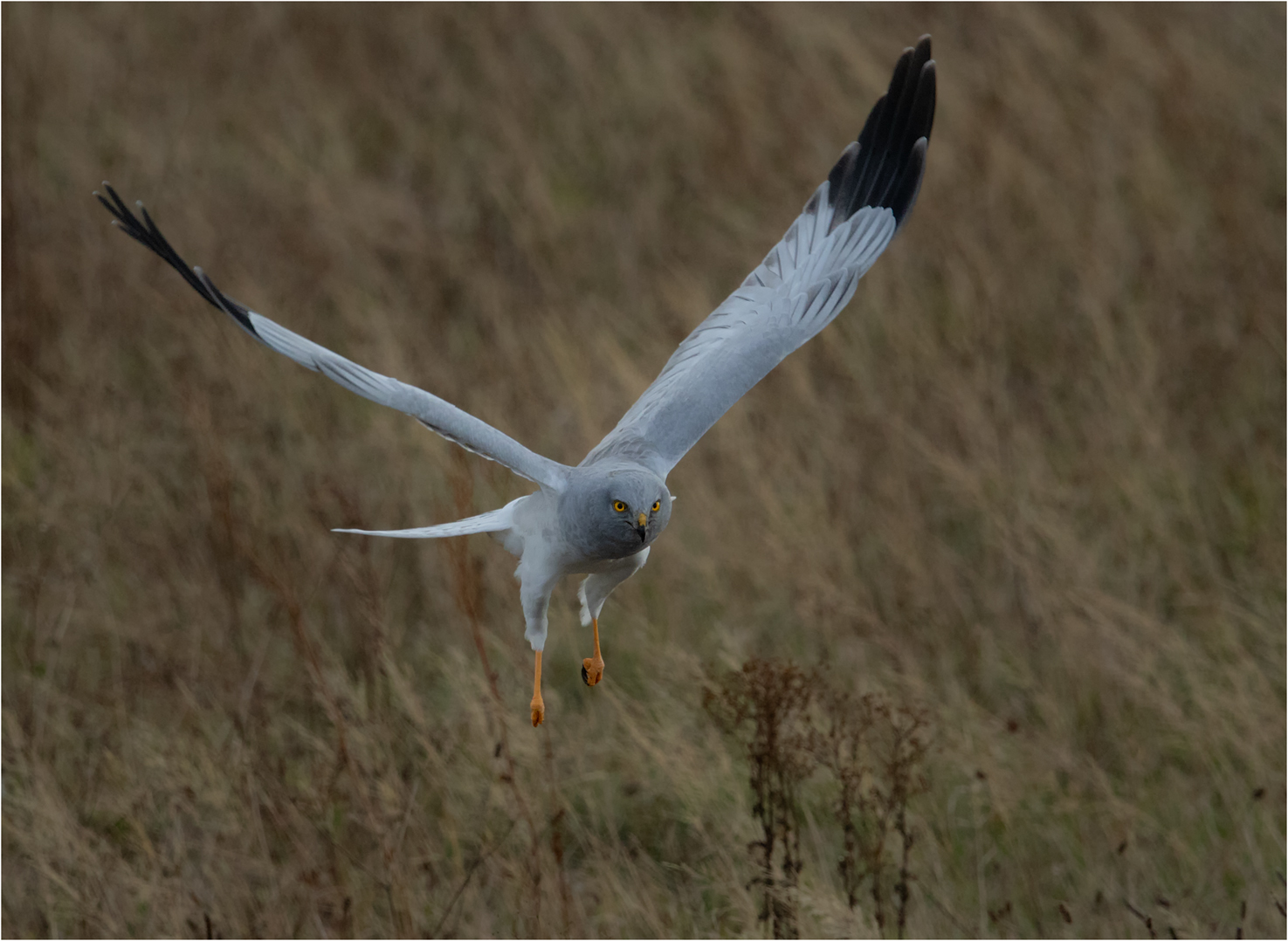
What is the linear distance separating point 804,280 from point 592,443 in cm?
244

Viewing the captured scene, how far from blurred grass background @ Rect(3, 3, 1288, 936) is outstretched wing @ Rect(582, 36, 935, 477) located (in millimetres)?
741

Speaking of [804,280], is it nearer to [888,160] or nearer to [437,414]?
[888,160]

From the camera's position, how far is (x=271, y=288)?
8.62 meters

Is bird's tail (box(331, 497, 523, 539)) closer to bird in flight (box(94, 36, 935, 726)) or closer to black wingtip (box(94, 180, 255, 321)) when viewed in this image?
bird in flight (box(94, 36, 935, 726))

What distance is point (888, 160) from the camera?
5.02 m

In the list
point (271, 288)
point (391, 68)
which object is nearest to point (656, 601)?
point (271, 288)

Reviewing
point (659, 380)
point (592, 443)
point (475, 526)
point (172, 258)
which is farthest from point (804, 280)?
point (592, 443)

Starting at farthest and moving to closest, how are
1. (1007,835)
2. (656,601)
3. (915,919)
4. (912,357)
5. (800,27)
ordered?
(800,27)
(912,357)
(656,601)
(1007,835)
(915,919)

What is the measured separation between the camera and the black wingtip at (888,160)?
4.82 m

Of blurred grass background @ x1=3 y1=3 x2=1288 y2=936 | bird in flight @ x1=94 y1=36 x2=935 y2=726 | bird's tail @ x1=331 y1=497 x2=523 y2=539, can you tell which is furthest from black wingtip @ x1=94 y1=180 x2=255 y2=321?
blurred grass background @ x1=3 y1=3 x2=1288 y2=936

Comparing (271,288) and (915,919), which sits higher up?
(271,288)

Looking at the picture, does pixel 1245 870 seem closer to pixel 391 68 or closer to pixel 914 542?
pixel 914 542

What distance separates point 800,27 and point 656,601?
17.7 feet

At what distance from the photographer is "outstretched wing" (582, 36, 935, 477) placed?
4.00 m
